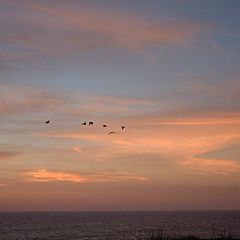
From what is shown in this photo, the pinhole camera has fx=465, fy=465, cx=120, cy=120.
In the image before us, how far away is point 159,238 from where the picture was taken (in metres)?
42.0

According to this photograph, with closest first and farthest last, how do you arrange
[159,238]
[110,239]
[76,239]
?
1. [159,238]
2. [110,239]
3. [76,239]

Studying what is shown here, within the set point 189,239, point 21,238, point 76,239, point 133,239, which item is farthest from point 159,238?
point 21,238

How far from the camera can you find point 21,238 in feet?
299

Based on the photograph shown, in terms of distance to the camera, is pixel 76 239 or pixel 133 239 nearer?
pixel 133 239

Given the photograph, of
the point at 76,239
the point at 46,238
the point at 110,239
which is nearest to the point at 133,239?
the point at 110,239

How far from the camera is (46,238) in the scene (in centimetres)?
8994

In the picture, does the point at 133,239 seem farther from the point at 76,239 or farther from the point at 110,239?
the point at 76,239

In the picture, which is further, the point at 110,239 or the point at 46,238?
the point at 46,238

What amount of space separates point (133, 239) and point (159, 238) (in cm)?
3892

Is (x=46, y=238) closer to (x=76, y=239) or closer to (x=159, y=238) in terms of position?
(x=76, y=239)

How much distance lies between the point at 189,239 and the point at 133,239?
3640 centimetres

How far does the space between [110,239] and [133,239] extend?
12.9ft

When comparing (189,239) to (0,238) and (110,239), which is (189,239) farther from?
(0,238)

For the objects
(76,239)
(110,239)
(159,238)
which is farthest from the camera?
(76,239)
